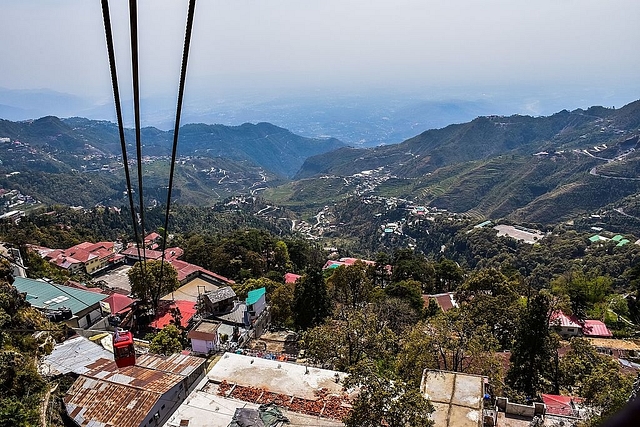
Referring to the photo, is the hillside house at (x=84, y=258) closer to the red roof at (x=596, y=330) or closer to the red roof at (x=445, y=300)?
the red roof at (x=445, y=300)

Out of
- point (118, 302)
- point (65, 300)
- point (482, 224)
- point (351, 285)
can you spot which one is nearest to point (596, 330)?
point (351, 285)

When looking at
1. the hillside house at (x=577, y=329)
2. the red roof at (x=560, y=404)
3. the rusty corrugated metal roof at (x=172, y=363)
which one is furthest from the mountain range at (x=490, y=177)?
the rusty corrugated metal roof at (x=172, y=363)

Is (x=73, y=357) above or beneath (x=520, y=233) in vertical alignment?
above

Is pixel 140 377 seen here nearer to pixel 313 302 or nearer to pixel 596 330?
pixel 313 302

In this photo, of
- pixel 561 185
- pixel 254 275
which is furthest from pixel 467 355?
pixel 561 185

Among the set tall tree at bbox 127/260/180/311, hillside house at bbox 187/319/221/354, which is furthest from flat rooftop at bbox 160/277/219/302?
hillside house at bbox 187/319/221/354

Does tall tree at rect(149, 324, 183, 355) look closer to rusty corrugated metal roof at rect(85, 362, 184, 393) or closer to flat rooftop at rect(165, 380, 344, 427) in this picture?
rusty corrugated metal roof at rect(85, 362, 184, 393)
